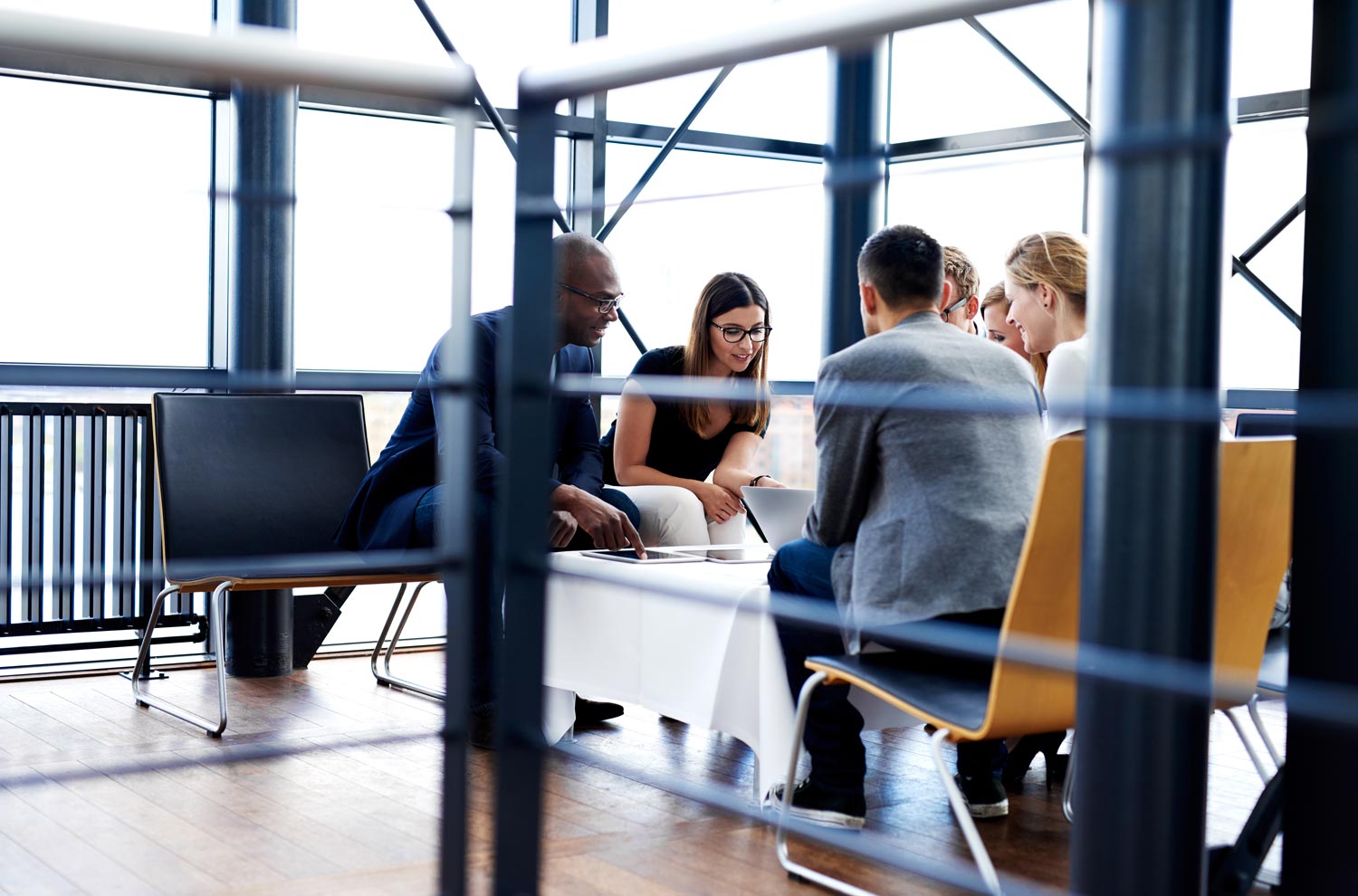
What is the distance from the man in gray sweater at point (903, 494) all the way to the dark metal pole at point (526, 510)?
92 cm

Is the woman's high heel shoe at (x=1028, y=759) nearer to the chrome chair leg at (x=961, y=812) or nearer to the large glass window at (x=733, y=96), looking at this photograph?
the chrome chair leg at (x=961, y=812)

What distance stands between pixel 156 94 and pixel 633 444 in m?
1.72

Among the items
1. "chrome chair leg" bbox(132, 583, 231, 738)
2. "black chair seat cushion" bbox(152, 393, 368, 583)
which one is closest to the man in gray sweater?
"chrome chair leg" bbox(132, 583, 231, 738)

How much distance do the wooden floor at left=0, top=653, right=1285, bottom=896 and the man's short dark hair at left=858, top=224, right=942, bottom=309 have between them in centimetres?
90

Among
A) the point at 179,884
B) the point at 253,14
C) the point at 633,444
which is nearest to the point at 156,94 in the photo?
the point at 253,14

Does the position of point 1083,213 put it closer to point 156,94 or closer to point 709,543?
point 709,543

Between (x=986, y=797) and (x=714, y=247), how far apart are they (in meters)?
2.70

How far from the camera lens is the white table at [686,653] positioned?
7.40 feet

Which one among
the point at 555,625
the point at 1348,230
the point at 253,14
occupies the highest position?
the point at 253,14

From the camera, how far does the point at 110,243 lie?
3787mm

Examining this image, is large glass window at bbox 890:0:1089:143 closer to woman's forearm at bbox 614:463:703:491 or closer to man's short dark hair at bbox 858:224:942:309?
woman's forearm at bbox 614:463:703:491

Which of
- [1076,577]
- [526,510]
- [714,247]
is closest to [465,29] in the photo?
[714,247]

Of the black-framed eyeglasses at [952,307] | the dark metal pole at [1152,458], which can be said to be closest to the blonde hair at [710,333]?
the black-framed eyeglasses at [952,307]

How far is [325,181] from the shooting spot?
4.08m
